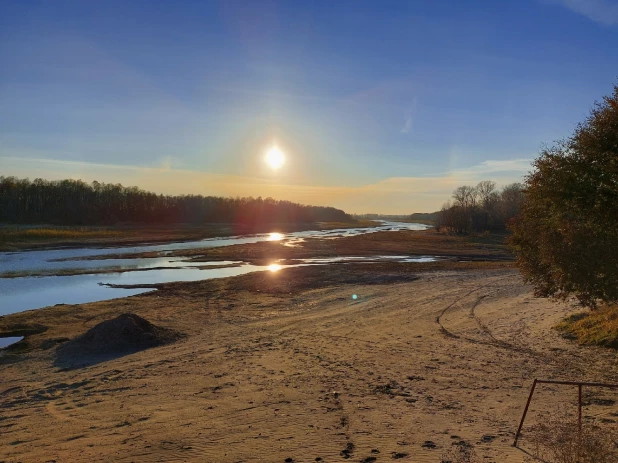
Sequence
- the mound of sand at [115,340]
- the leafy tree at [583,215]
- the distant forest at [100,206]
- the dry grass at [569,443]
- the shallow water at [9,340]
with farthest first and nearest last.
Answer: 1. the distant forest at [100,206]
2. the shallow water at [9,340]
3. the mound of sand at [115,340]
4. the leafy tree at [583,215]
5. the dry grass at [569,443]

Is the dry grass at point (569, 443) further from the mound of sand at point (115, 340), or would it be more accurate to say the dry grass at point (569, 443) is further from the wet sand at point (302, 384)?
the mound of sand at point (115, 340)

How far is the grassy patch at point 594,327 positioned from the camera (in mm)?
12703

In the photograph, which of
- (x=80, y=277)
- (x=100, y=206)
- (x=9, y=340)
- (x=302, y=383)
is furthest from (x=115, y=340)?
(x=100, y=206)

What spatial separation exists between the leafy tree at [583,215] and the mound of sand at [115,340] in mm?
12514

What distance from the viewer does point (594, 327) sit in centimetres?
1364

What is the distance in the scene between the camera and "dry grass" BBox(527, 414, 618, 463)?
19.2ft

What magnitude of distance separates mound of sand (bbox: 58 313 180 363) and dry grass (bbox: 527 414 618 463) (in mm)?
11793

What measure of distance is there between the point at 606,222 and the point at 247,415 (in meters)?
10.9

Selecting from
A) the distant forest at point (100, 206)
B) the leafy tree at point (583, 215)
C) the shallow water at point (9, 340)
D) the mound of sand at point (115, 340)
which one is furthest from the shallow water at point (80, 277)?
the distant forest at point (100, 206)

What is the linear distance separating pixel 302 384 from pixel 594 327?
930 cm

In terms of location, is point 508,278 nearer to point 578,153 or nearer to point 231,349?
point 578,153

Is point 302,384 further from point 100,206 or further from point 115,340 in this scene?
point 100,206

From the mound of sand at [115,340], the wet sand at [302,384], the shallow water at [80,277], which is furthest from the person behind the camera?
the shallow water at [80,277]

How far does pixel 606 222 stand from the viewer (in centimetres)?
1264
